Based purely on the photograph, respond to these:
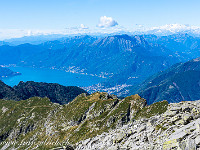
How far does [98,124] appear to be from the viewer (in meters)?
108

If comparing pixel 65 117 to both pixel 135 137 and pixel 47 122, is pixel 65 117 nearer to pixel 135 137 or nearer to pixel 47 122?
pixel 47 122

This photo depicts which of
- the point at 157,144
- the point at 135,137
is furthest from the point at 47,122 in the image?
the point at 157,144

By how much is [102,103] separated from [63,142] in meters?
40.5

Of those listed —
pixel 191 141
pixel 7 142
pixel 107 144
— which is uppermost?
pixel 191 141

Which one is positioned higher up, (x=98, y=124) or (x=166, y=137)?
(x=166, y=137)

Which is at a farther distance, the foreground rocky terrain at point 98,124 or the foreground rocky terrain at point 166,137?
the foreground rocky terrain at point 98,124

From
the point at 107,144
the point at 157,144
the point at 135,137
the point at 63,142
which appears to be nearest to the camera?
the point at 157,144

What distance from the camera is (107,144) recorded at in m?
49.0

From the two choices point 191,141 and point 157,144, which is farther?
point 157,144

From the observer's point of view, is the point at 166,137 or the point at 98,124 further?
the point at 98,124

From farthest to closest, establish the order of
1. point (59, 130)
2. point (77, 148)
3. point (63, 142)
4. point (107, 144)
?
point (59, 130) → point (63, 142) → point (77, 148) → point (107, 144)

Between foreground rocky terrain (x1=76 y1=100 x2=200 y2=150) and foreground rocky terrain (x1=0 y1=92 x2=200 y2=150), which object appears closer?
foreground rocky terrain (x1=76 y1=100 x2=200 y2=150)

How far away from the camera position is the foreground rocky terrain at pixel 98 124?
1538 inches

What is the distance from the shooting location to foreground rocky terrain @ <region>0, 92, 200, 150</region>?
3906 cm
